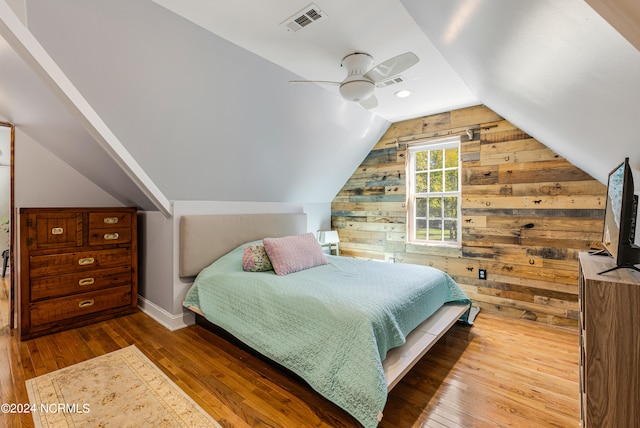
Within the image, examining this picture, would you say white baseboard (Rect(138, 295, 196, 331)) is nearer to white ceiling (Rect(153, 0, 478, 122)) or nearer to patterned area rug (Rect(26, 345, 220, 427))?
patterned area rug (Rect(26, 345, 220, 427))

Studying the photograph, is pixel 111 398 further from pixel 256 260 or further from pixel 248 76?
pixel 248 76

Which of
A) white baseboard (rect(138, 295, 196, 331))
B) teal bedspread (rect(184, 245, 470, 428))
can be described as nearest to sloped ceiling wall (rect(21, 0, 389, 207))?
teal bedspread (rect(184, 245, 470, 428))

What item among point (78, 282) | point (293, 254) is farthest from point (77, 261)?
point (293, 254)

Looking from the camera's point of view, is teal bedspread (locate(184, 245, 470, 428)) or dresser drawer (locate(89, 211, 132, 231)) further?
dresser drawer (locate(89, 211, 132, 231))

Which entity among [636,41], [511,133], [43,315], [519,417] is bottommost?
[519,417]

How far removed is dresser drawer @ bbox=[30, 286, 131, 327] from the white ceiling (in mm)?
2749

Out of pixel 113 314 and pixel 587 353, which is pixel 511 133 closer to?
pixel 587 353

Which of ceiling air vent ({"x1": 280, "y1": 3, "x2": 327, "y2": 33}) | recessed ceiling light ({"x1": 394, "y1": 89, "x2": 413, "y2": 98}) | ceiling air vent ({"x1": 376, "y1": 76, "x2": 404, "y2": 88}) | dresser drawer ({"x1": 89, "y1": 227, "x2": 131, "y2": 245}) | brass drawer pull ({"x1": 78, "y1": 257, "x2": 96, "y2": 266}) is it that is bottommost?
brass drawer pull ({"x1": 78, "y1": 257, "x2": 96, "y2": 266})

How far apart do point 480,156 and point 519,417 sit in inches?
103

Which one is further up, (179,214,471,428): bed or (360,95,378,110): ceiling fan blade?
(360,95,378,110): ceiling fan blade

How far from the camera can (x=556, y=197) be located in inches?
112

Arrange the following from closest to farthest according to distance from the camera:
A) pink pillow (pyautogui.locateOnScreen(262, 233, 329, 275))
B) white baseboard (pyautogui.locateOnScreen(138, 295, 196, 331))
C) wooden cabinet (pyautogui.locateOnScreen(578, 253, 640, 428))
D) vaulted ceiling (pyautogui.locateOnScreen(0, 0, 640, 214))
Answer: wooden cabinet (pyautogui.locateOnScreen(578, 253, 640, 428)) → vaulted ceiling (pyautogui.locateOnScreen(0, 0, 640, 214)) → pink pillow (pyautogui.locateOnScreen(262, 233, 329, 275)) → white baseboard (pyautogui.locateOnScreen(138, 295, 196, 331))

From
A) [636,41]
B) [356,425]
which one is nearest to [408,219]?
[356,425]

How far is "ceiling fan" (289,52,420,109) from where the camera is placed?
6.01 feet
